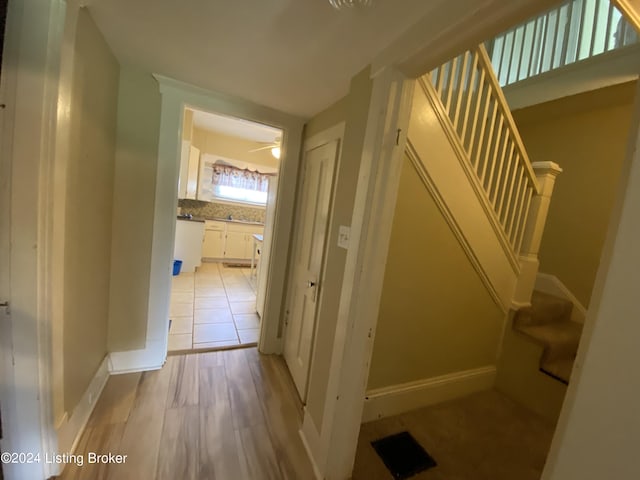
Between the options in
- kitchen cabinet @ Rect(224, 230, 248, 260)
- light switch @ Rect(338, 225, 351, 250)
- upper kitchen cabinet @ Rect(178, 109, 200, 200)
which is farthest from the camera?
kitchen cabinet @ Rect(224, 230, 248, 260)

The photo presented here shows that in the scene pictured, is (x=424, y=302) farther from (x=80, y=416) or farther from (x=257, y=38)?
(x=80, y=416)

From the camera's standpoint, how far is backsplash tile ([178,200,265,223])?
5252 millimetres

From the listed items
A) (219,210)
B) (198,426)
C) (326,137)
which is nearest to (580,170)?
(326,137)

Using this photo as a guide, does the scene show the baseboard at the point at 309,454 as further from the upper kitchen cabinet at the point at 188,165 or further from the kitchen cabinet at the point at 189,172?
the kitchen cabinet at the point at 189,172

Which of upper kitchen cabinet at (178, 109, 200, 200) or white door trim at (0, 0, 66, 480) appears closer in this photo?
white door trim at (0, 0, 66, 480)

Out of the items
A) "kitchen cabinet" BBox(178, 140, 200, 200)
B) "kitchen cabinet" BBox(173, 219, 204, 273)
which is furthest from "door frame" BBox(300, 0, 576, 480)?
"kitchen cabinet" BBox(173, 219, 204, 273)

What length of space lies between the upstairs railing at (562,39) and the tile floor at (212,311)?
395 centimetres

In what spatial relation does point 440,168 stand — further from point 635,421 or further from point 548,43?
point 548,43

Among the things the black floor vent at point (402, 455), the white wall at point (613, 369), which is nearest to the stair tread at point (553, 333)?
the black floor vent at point (402, 455)

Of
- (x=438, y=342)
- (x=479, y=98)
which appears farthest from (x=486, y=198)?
(x=438, y=342)

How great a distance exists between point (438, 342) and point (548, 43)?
10.4 feet

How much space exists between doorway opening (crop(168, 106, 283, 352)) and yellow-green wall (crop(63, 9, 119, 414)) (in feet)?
3.17

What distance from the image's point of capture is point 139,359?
6.23 feet

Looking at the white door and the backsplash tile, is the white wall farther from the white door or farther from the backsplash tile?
the backsplash tile
